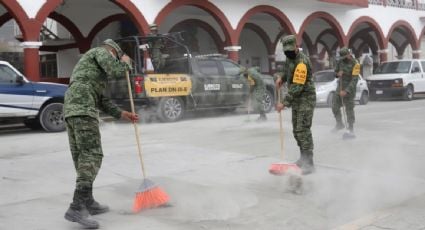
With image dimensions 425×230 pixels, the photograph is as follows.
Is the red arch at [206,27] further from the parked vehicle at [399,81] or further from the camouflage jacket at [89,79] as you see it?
the camouflage jacket at [89,79]

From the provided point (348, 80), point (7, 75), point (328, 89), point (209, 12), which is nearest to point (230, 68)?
point (209, 12)

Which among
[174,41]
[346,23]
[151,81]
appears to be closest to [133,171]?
[151,81]

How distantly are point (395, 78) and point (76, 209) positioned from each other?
62.6 feet

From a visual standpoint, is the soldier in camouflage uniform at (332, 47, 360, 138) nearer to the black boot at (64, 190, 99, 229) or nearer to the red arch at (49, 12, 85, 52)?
the black boot at (64, 190, 99, 229)

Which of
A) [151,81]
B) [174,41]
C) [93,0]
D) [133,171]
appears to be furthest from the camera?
[93,0]

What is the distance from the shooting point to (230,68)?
15.3 metres

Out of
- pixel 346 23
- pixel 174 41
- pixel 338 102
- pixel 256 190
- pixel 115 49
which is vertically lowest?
pixel 256 190

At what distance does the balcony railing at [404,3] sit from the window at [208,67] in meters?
14.2

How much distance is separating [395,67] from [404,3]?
7.63 m

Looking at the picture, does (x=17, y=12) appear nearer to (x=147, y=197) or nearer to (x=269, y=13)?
(x=147, y=197)

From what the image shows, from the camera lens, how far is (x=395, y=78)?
21641mm

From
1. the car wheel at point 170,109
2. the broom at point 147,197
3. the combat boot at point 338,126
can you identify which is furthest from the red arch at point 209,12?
the broom at point 147,197

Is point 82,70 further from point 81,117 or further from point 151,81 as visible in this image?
point 151,81

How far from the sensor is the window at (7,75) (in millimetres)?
11547
